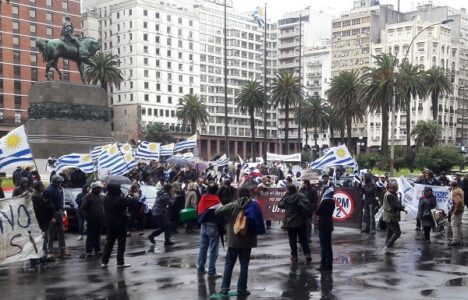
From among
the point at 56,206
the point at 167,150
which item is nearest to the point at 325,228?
the point at 56,206

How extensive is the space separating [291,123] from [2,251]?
130295 millimetres

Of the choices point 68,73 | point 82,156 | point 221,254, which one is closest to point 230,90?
point 68,73

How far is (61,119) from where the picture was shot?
124 ft

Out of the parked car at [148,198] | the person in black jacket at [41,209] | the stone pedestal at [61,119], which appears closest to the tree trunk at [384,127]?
the stone pedestal at [61,119]

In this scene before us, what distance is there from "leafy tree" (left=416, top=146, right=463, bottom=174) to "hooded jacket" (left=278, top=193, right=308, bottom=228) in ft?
143

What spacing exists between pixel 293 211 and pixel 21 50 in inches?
3564

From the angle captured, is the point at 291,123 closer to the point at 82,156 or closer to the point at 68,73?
the point at 68,73

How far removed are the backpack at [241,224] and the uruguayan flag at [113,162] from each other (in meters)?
14.2

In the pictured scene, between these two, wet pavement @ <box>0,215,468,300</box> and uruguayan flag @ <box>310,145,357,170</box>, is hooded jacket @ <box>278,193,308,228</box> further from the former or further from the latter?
uruguayan flag @ <box>310,145,357,170</box>

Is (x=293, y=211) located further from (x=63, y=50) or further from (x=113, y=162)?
(x=63, y=50)

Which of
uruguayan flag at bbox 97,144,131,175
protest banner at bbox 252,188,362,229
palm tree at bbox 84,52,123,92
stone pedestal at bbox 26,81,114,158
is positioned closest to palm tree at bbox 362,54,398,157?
stone pedestal at bbox 26,81,114,158

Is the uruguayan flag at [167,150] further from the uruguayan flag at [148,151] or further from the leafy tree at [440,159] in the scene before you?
the leafy tree at [440,159]

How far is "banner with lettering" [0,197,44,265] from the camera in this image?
1087 cm

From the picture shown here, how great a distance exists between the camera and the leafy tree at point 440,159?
5259 centimetres
